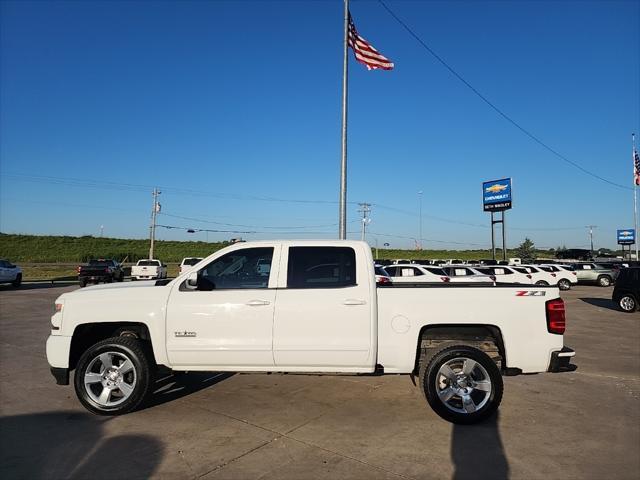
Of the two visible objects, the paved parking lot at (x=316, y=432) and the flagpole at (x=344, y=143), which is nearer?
the paved parking lot at (x=316, y=432)

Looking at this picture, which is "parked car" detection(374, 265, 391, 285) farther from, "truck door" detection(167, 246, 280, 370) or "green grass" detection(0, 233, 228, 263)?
"green grass" detection(0, 233, 228, 263)

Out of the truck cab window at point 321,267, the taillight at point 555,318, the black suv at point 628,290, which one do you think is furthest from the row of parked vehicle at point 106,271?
the taillight at point 555,318

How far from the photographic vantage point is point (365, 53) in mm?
14266

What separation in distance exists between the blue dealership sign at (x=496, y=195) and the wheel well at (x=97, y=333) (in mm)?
48709

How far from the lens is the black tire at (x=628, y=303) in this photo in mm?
14828

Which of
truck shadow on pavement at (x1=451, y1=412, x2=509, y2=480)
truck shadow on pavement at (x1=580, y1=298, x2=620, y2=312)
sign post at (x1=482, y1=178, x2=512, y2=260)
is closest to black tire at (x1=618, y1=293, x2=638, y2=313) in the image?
truck shadow on pavement at (x1=580, y1=298, x2=620, y2=312)

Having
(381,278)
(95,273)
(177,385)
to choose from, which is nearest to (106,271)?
(95,273)

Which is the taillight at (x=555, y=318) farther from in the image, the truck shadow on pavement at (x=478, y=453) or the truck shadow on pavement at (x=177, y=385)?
the truck shadow on pavement at (x=177, y=385)

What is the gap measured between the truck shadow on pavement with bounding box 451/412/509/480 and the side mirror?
303 cm

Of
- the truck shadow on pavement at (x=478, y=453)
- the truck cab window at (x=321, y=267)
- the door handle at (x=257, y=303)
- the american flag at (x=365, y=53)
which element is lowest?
the truck shadow on pavement at (x=478, y=453)

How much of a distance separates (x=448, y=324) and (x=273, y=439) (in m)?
2.12

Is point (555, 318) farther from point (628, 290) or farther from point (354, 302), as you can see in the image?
point (628, 290)

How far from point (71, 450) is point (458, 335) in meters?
3.94

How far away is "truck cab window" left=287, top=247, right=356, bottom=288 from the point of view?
16.4ft
